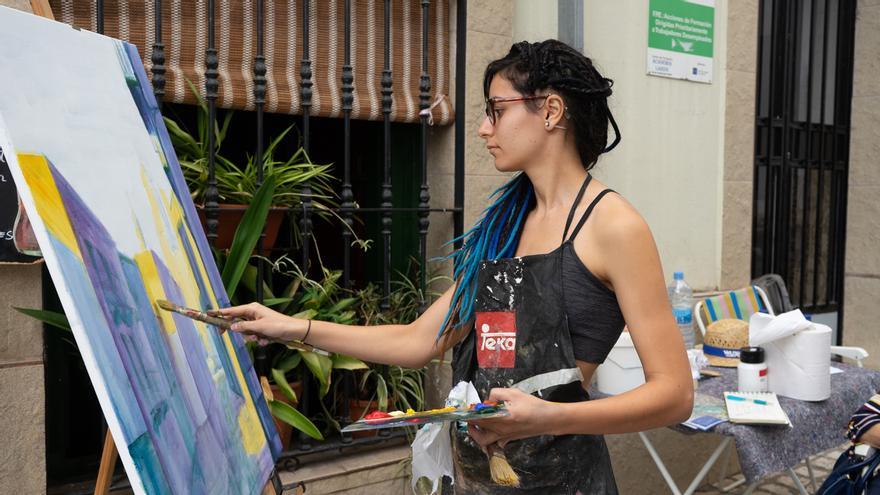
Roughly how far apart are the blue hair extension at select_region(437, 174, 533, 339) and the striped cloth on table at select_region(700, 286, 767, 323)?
2.82m

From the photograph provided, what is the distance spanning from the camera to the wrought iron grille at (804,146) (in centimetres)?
529

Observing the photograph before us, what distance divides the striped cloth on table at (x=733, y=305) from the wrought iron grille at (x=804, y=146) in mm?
579

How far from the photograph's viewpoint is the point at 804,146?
18.6 ft

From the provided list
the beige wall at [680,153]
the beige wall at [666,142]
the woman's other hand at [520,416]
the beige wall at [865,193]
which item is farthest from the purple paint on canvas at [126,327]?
the beige wall at [865,193]

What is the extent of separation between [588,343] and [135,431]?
0.99 metres

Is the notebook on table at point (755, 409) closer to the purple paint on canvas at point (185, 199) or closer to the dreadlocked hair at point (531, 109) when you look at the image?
the dreadlocked hair at point (531, 109)

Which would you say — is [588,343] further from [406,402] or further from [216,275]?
[406,402]

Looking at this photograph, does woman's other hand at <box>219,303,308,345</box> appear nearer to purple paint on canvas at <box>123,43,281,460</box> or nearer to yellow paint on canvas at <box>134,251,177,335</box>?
purple paint on canvas at <box>123,43,281,460</box>

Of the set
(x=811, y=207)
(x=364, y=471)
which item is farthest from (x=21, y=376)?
(x=811, y=207)

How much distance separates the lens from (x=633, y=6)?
423 cm

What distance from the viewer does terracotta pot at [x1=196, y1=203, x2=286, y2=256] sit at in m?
3.00

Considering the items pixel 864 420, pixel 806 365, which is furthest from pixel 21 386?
pixel 806 365

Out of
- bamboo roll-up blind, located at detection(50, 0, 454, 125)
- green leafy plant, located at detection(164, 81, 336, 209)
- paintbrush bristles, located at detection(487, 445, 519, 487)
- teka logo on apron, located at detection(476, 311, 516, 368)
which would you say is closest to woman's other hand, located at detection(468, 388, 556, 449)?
paintbrush bristles, located at detection(487, 445, 519, 487)

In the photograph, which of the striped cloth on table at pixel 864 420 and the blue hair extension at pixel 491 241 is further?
the striped cloth on table at pixel 864 420
